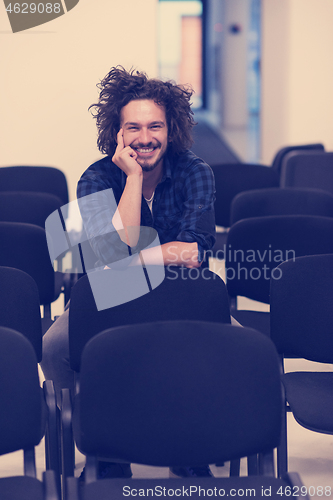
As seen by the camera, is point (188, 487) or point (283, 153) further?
point (283, 153)

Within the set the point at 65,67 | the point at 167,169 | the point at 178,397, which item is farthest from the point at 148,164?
the point at 65,67

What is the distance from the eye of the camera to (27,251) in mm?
2355

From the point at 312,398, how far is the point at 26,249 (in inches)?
51.6

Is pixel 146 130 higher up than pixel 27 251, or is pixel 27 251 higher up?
pixel 146 130

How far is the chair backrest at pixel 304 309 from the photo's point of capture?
1824 millimetres

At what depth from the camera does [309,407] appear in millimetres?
1685

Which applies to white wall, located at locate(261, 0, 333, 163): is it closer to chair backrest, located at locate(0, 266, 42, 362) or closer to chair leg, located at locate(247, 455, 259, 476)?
chair backrest, located at locate(0, 266, 42, 362)

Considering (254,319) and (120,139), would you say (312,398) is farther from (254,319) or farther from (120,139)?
(120,139)

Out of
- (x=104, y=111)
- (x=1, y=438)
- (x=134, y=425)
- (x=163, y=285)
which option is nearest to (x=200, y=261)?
(x=163, y=285)

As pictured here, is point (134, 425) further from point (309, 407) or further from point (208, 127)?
point (208, 127)

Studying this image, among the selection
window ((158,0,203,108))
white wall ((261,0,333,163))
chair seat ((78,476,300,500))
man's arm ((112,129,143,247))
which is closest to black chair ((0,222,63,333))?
man's arm ((112,129,143,247))

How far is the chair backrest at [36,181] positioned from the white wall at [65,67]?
92cm

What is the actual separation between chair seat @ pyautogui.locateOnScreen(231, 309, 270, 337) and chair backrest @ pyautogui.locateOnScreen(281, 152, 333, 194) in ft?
5.16

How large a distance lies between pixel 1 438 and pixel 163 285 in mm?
Result: 657
